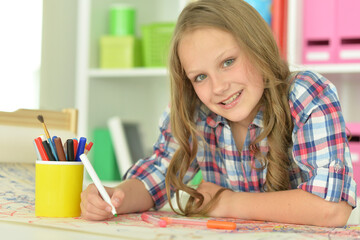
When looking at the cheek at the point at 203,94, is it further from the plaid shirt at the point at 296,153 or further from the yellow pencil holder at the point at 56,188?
the yellow pencil holder at the point at 56,188

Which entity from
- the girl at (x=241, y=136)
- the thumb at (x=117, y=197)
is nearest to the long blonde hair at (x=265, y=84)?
the girl at (x=241, y=136)

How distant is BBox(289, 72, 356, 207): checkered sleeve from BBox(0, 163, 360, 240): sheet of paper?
0.32 ft

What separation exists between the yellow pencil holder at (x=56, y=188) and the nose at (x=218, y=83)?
0.31 m

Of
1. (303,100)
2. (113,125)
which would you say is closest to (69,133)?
(303,100)

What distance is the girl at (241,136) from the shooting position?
991mm

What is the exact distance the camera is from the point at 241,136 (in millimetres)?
1241

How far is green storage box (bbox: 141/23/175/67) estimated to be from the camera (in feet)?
7.02

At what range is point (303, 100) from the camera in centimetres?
106

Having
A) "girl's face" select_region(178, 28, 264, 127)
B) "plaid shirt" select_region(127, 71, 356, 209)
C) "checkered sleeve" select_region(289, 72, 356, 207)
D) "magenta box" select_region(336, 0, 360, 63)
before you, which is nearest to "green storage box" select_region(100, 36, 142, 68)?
"magenta box" select_region(336, 0, 360, 63)

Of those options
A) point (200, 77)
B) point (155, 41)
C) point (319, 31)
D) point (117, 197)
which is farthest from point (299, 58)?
point (117, 197)

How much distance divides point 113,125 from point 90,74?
22cm

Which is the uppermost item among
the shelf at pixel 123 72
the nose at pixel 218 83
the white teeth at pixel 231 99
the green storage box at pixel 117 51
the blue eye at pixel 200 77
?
the green storage box at pixel 117 51

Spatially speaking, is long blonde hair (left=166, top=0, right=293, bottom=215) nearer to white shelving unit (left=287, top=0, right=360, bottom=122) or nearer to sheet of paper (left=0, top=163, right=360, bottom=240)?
sheet of paper (left=0, top=163, right=360, bottom=240)

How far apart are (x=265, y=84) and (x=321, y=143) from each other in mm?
185
